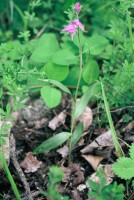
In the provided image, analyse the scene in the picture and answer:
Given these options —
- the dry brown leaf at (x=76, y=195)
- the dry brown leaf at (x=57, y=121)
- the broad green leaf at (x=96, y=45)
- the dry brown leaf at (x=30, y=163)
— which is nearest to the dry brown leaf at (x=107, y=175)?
the dry brown leaf at (x=76, y=195)

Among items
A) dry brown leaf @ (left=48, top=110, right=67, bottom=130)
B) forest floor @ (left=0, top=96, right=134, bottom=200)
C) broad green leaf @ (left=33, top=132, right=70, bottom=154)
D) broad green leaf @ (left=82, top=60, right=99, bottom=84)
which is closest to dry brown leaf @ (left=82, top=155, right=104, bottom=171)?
forest floor @ (left=0, top=96, right=134, bottom=200)

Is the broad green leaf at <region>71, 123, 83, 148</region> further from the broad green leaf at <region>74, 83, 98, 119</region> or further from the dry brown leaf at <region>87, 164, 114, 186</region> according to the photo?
the dry brown leaf at <region>87, 164, 114, 186</region>

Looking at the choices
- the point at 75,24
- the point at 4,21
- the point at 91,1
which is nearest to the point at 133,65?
the point at 75,24

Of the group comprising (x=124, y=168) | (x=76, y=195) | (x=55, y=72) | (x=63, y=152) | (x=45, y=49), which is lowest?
(x=76, y=195)

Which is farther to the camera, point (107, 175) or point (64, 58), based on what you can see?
point (64, 58)

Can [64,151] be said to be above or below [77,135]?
below

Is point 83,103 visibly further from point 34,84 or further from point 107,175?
point 34,84

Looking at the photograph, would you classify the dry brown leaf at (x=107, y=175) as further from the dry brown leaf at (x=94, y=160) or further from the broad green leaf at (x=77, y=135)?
the broad green leaf at (x=77, y=135)

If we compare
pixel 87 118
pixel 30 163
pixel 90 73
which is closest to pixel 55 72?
pixel 90 73
